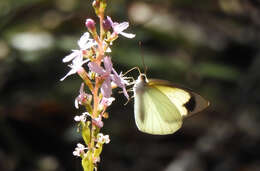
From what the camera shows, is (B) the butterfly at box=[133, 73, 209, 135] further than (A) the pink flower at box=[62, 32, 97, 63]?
Yes

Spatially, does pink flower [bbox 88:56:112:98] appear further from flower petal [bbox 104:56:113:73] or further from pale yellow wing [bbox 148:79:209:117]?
pale yellow wing [bbox 148:79:209:117]

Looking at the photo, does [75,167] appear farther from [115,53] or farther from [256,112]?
[256,112]

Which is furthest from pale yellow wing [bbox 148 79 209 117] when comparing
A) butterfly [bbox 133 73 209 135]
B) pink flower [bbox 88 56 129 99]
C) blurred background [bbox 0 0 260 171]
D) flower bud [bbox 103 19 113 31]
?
blurred background [bbox 0 0 260 171]

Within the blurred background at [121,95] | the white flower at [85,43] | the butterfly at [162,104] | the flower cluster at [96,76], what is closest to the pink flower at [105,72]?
the flower cluster at [96,76]

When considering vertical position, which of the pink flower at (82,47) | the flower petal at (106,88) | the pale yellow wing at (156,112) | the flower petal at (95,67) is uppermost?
the pink flower at (82,47)

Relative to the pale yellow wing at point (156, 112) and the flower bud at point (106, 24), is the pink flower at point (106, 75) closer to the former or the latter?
the flower bud at point (106, 24)

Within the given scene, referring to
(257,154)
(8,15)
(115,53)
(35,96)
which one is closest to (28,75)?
(35,96)
